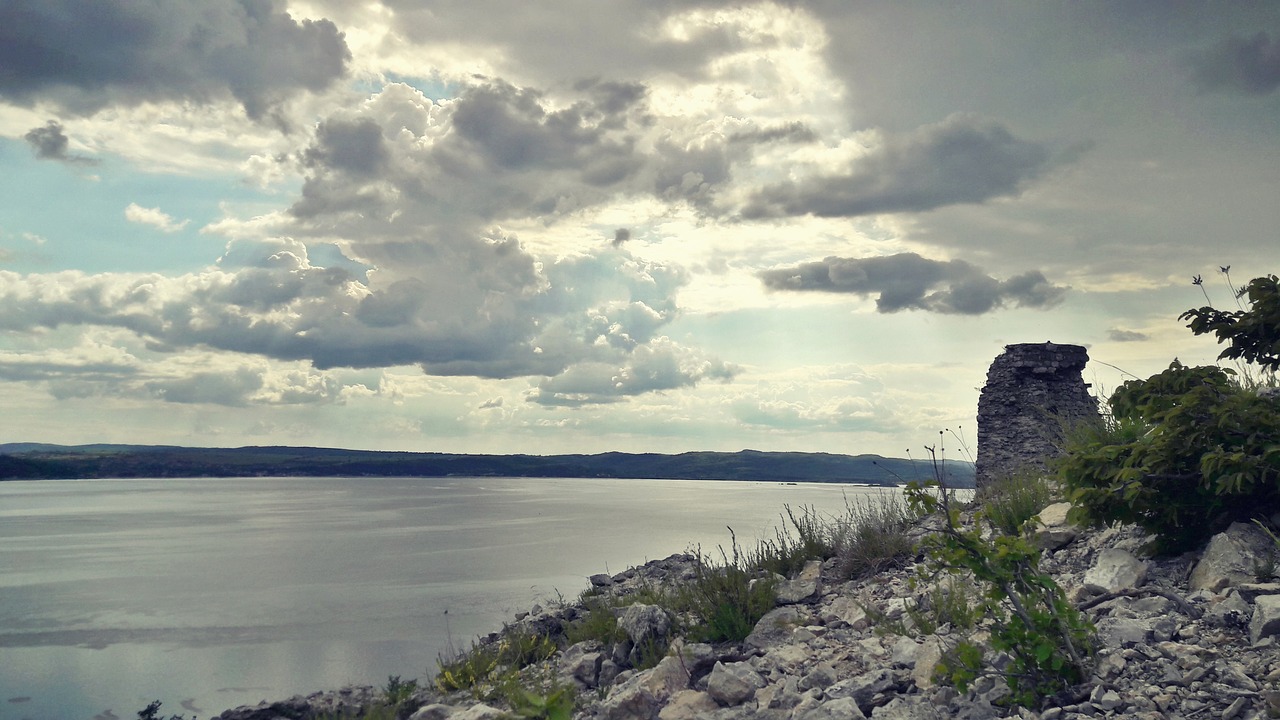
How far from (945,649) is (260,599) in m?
28.1

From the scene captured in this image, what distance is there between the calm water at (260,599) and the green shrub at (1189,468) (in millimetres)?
4611

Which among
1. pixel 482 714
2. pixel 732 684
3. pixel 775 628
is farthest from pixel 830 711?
pixel 482 714

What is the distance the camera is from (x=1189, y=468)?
263 inches

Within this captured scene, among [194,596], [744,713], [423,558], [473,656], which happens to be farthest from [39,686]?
[423,558]

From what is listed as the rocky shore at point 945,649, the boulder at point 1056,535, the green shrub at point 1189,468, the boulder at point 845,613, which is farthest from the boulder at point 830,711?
the boulder at point 1056,535

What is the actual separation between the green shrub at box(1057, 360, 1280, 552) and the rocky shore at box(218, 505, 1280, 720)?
302 mm

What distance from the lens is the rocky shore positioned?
4.97m

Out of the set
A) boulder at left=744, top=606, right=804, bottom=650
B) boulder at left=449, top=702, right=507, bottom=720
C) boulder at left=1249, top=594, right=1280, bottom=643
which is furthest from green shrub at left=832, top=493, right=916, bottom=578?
boulder at left=449, top=702, right=507, bottom=720

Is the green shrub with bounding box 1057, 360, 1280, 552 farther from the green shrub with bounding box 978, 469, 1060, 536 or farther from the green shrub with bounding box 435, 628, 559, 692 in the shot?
the green shrub with bounding box 435, 628, 559, 692

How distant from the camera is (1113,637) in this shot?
561cm

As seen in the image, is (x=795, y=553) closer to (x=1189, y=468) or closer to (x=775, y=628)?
(x=775, y=628)

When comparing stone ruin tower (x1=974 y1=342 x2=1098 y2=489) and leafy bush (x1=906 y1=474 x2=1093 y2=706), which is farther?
stone ruin tower (x1=974 y1=342 x2=1098 y2=489)

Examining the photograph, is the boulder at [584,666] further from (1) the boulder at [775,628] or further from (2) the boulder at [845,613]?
(2) the boulder at [845,613]

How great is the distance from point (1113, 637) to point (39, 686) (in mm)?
19262
